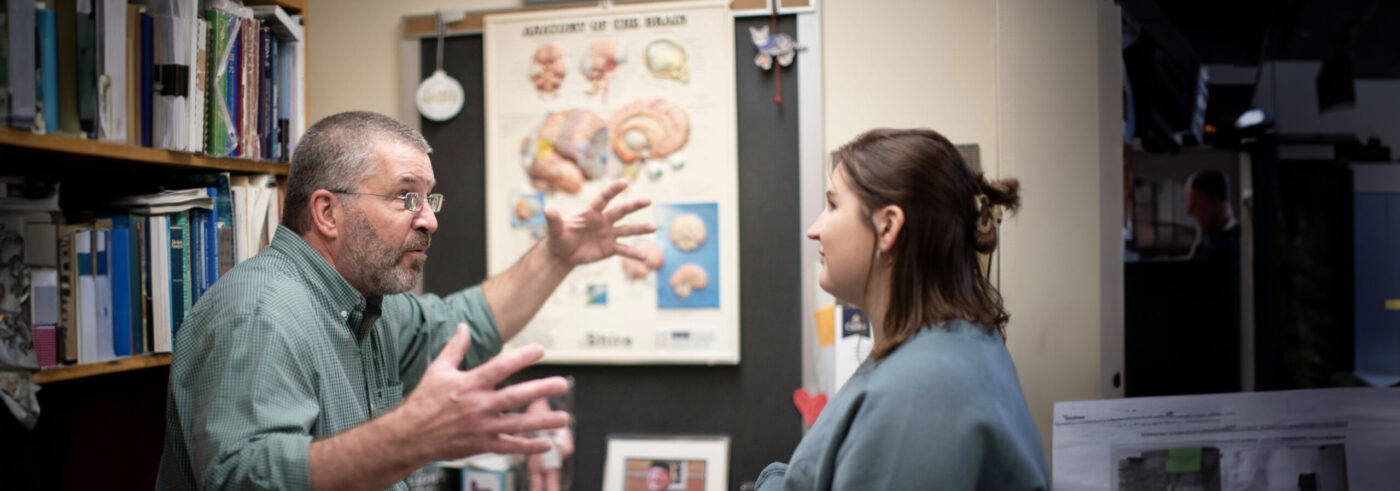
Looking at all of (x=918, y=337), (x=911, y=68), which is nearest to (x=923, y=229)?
(x=918, y=337)

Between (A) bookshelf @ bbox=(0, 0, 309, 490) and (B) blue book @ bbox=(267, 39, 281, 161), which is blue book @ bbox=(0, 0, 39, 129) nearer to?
(A) bookshelf @ bbox=(0, 0, 309, 490)

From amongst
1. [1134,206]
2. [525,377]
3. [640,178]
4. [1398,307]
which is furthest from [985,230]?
[525,377]

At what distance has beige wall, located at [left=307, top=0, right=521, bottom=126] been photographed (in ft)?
7.84

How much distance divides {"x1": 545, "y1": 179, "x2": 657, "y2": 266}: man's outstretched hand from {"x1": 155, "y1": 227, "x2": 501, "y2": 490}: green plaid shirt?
0.43 metres

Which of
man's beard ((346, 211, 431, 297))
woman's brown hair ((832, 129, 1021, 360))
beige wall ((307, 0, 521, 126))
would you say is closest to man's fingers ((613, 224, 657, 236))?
man's beard ((346, 211, 431, 297))

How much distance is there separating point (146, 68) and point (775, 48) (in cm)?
134

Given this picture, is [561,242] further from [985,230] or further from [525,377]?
[985,230]

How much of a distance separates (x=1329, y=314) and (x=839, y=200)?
2.64ft

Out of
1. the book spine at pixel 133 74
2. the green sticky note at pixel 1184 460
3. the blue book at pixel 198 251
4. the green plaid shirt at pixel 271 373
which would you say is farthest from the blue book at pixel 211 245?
the green sticky note at pixel 1184 460

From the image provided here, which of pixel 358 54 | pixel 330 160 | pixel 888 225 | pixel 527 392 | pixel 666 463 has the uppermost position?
pixel 358 54

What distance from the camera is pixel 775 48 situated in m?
2.16

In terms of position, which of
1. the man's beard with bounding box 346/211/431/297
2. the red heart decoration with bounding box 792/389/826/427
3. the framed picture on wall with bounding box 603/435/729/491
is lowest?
the framed picture on wall with bounding box 603/435/729/491

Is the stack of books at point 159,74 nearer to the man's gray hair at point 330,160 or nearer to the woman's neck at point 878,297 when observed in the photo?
the man's gray hair at point 330,160

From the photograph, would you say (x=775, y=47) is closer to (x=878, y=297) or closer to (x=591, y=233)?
(x=591, y=233)
